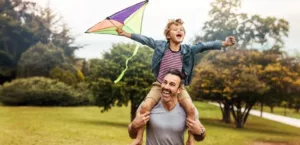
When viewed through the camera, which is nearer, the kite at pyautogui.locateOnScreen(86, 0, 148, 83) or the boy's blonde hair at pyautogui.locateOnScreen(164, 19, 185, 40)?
the boy's blonde hair at pyautogui.locateOnScreen(164, 19, 185, 40)

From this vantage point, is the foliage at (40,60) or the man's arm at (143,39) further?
the foliage at (40,60)

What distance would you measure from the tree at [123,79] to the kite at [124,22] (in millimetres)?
13148

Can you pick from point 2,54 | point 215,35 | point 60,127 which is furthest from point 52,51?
point 60,127

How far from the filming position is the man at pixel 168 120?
3771 mm

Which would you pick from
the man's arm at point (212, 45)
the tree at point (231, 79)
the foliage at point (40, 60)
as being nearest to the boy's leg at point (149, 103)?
the man's arm at point (212, 45)

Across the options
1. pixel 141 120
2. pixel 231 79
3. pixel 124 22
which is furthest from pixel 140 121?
pixel 231 79

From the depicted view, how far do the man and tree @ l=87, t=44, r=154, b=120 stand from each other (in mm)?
14166

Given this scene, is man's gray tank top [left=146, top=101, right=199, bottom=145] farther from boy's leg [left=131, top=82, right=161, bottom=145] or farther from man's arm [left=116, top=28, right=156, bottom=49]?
man's arm [left=116, top=28, right=156, bottom=49]

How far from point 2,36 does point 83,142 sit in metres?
24.9

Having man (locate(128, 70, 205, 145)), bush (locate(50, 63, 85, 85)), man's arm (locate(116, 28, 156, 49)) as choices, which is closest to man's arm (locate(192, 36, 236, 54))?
man's arm (locate(116, 28, 156, 49))

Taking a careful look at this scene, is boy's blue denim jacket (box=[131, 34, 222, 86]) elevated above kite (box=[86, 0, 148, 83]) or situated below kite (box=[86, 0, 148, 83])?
below

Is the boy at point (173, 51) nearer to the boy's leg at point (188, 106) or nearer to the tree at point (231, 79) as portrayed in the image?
the boy's leg at point (188, 106)

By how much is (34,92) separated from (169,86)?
26003 mm

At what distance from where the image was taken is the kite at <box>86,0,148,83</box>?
453cm
